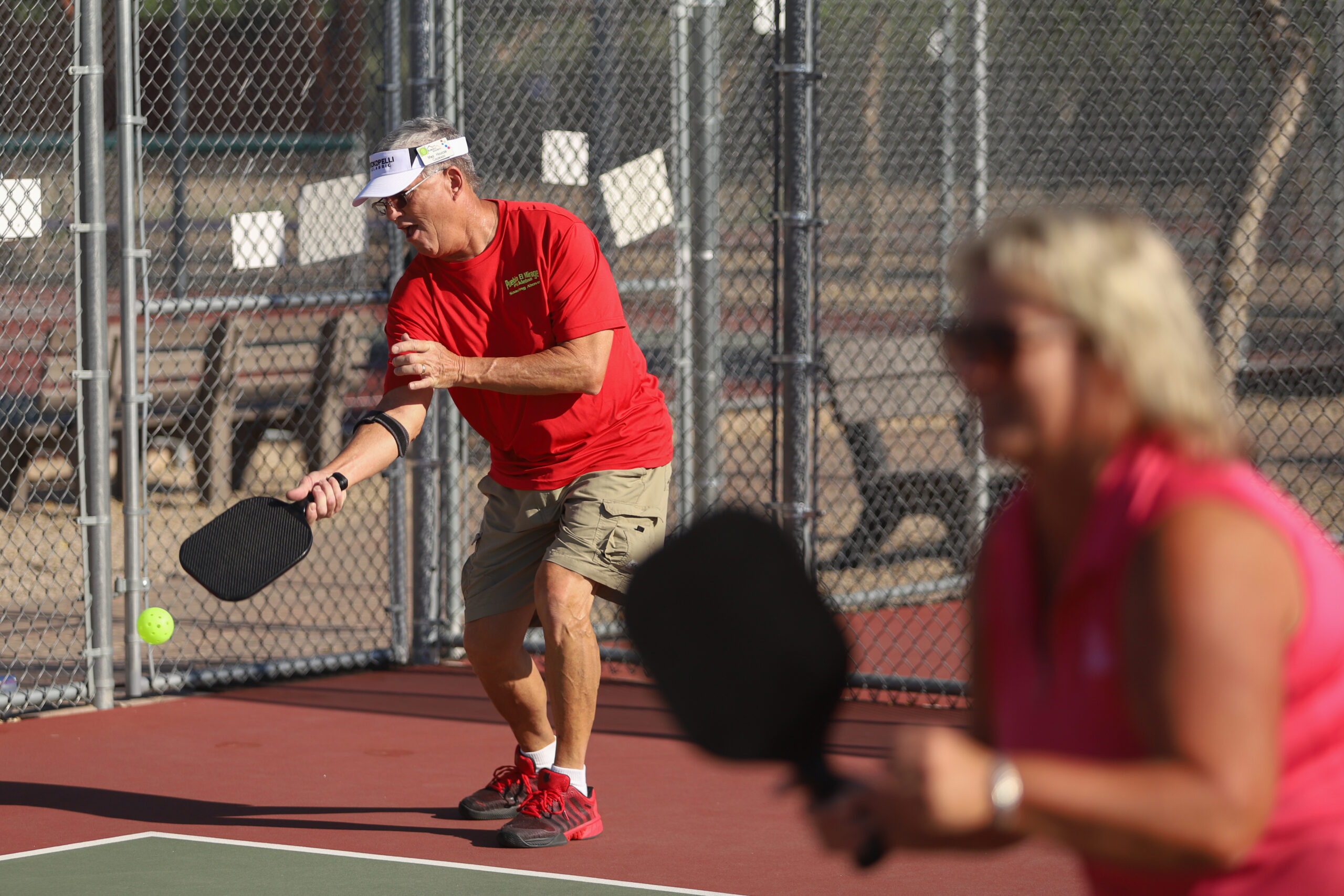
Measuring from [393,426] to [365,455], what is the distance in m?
0.20

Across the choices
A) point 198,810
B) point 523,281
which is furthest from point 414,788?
point 523,281

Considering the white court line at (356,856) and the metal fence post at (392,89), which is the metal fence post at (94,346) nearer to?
the metal fence post at (392,89)

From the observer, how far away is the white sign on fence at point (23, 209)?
6508mm

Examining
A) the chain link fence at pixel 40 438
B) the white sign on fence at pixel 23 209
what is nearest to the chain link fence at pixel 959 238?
the white sign on fence at pixel 23 209

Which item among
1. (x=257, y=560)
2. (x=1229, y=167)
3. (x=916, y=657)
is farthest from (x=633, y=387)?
(x=1229, y=167)

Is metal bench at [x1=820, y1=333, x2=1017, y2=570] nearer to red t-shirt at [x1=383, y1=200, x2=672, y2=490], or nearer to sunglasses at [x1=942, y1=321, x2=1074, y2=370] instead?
red t-shirt at [x1=383, y1=200, x2=672, y2=490]

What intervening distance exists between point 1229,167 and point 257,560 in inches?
521

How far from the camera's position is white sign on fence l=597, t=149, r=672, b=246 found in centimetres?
775

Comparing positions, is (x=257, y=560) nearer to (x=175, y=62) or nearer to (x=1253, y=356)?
(x=175, y=62)

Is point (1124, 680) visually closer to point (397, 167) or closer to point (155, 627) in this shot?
point (397, 167)

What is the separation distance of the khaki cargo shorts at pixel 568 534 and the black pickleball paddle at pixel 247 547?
1.11 m

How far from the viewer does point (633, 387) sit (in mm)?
5336

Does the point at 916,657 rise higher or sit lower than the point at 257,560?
lower

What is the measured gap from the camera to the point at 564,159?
25.4 ft
